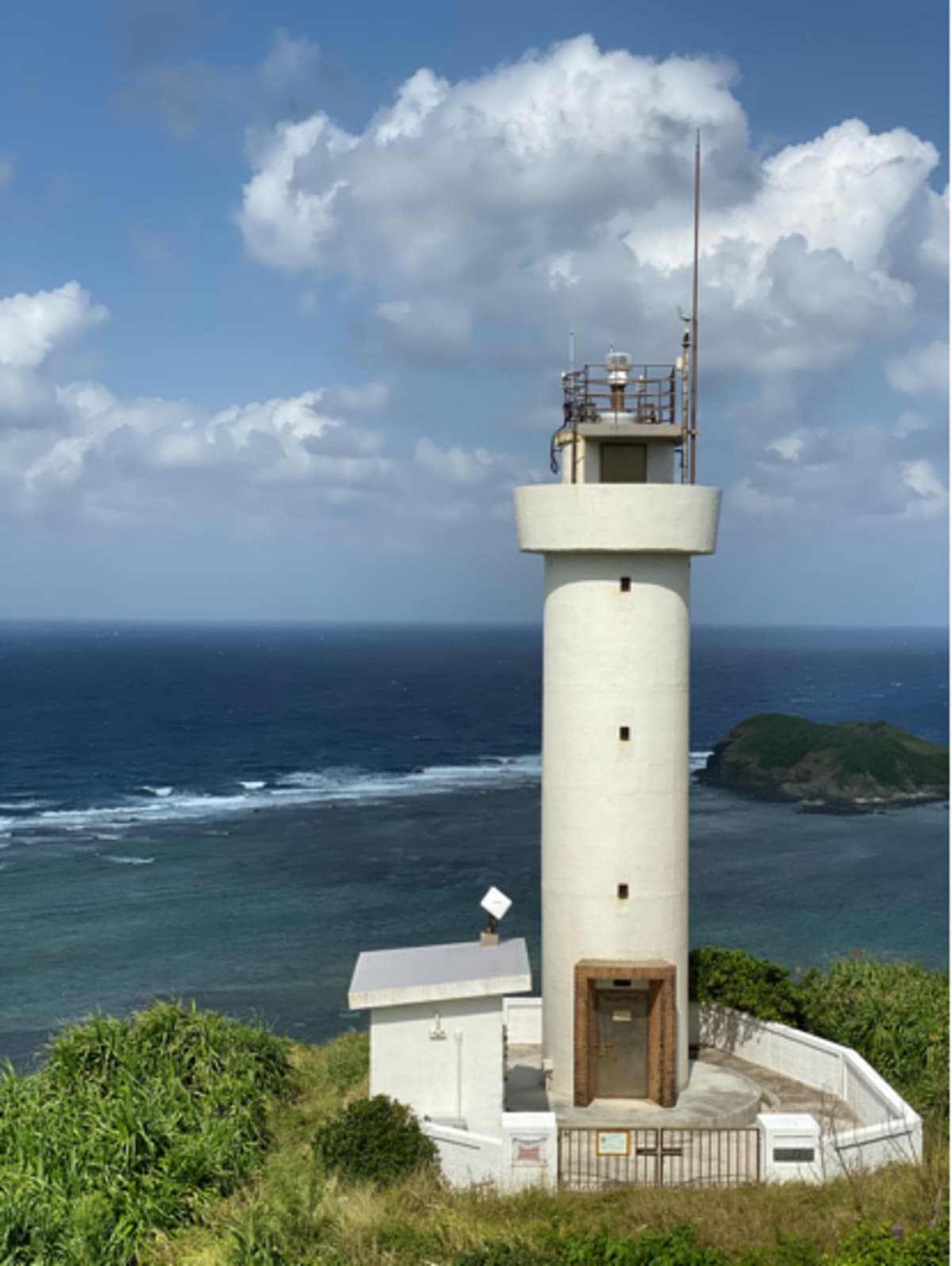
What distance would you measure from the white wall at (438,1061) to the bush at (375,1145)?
68 cm

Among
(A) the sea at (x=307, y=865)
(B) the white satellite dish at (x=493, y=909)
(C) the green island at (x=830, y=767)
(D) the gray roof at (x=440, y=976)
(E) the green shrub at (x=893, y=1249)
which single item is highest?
(B) the white satellite dish at (x=493, y=909)

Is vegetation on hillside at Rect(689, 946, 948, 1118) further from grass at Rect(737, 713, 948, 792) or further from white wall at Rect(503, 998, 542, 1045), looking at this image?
grass at Rect(737, 713, 948, 792)

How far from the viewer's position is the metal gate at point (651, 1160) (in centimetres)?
1525

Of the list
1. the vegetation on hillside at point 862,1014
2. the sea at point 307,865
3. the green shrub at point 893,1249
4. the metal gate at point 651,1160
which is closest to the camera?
the green shrub at point 893,1249

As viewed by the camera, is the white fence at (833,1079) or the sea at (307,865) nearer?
the white fence at (833,1079)

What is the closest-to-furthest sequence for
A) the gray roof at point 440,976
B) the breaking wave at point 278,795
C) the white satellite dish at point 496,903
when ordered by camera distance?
the gray roof at point 440,976 < the white satellite dish at point 496,903 < the breaking wave at point 278,795

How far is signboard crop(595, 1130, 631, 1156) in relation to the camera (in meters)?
15.5

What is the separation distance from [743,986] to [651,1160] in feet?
15.8

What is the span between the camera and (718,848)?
6128 centimetres

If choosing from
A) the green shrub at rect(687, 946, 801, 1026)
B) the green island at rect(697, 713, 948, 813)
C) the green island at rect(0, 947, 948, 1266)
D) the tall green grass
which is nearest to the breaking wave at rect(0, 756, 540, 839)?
the green island at rect(697, 713, 948, 813)

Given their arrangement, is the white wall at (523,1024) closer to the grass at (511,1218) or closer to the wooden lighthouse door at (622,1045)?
the wooden lighthouse door at (622,1045)

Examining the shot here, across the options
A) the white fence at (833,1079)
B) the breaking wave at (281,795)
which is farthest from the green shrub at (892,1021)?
the breaking wave at (281,795)

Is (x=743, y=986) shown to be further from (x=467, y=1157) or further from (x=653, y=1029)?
(x=467, y=1157)

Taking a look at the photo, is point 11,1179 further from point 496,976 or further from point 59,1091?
point 496,976
